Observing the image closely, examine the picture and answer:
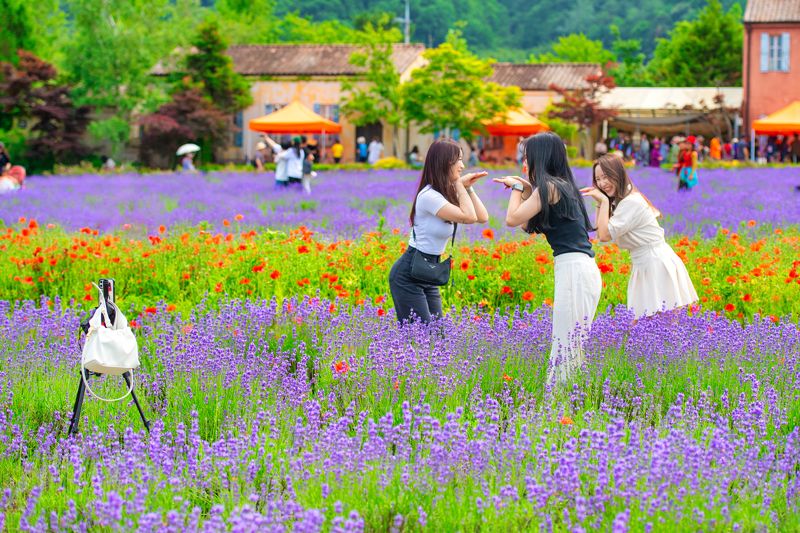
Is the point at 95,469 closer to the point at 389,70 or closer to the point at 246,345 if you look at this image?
the point at 246,345

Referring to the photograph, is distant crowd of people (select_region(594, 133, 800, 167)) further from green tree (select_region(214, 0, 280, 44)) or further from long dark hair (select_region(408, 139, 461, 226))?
long dark hair (select_region(408, 139, 461, 226))

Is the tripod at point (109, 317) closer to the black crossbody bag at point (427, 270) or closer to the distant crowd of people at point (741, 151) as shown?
the black crossbody bag at point (427, 270)

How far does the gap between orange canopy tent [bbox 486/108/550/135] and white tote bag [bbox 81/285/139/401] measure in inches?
1411

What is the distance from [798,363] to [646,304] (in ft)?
4.11

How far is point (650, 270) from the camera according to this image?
6582 mm

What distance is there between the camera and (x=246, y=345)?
20.4 ft

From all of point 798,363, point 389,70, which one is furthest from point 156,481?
point 389,70

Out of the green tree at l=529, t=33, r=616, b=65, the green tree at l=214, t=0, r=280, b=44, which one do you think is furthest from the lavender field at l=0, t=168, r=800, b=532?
the green tree at l=529, t=33, r=616, b=65

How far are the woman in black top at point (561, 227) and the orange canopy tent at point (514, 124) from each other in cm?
3422

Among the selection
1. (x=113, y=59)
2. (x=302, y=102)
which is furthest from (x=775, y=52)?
(x=113, y=59)

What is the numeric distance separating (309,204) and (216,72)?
26292mm

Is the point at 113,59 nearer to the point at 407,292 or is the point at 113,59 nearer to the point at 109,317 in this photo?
the point at 407,292

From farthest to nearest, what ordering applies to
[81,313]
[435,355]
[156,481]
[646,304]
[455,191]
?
[81,313]
[646,304]
[455,191]
[435,355]
[156,481]

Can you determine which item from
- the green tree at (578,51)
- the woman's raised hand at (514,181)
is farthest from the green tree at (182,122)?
the green tree at (578,51)
